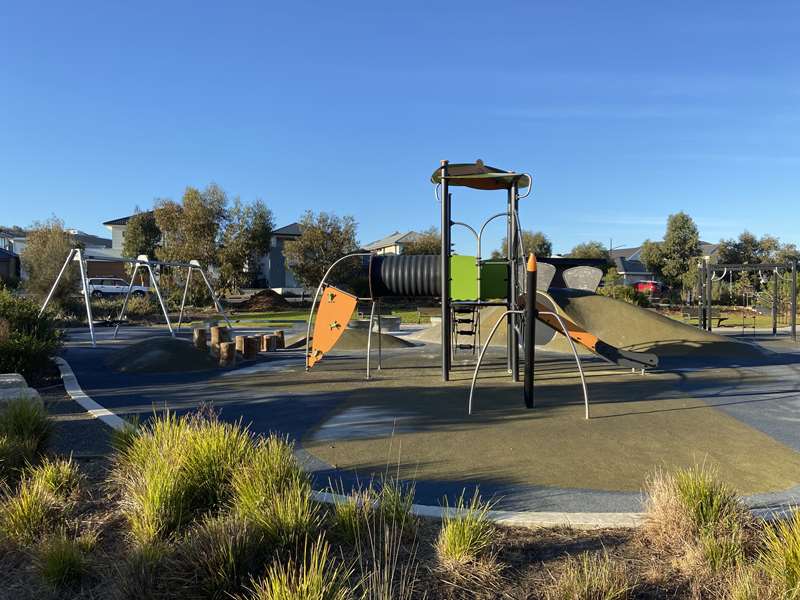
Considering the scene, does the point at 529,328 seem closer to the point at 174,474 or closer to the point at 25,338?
the point at 174,474

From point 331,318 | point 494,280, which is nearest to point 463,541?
point 494,280

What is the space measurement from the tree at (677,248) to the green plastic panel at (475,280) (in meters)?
37.2

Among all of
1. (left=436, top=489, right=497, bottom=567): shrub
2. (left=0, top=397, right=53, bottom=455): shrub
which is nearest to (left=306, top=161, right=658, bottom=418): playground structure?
(left=0, top=397, right=53, bottom=455): shrub

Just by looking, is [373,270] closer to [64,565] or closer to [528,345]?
[528,345]

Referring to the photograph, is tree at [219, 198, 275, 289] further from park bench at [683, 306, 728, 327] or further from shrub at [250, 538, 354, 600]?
shrub at [250, 538, 354, 600]

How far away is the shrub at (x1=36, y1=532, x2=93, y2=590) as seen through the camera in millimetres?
3301

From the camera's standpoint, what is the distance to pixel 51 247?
29.4 meters

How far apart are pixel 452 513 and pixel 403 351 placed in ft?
37.3

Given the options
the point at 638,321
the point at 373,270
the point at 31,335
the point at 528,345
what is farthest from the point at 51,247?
the point at 528,345

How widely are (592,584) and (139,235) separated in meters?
49.4

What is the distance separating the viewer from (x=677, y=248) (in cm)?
4438

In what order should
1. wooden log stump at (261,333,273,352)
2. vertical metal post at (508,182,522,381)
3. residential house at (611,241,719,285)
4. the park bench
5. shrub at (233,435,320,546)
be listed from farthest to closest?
residential house at (611,241,719,285), the park bench, wooden log stump at (261,333,273,352), vertical metal post at (508,182,522,381), shrub at (233,435,320,546)

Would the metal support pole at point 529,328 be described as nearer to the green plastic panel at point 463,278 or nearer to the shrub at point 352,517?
the green plastic panel at point 463,278

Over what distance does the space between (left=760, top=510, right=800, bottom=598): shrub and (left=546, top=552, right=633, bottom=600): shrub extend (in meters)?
0.65
